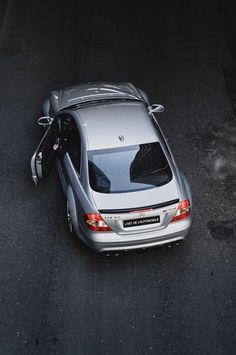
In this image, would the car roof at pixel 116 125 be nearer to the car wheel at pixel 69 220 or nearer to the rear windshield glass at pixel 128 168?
the rear windshield glass at pixel 128 168

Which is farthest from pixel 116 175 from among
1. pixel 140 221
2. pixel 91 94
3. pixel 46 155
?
pixel 91 94

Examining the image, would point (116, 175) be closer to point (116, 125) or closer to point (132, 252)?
point (116, 125)

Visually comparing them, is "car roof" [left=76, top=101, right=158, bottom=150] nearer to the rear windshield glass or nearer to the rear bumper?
the rear windshield glass

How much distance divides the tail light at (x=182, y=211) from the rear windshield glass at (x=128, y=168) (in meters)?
0.46

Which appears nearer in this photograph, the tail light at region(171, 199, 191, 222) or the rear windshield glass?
the tail light at region(171, 199, 191, 222)

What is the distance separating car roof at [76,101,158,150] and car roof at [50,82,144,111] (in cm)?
78

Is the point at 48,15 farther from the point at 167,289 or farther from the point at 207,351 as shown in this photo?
the point at 207,351

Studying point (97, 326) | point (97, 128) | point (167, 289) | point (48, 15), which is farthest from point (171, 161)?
point (48, 15)

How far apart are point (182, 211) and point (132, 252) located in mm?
1106

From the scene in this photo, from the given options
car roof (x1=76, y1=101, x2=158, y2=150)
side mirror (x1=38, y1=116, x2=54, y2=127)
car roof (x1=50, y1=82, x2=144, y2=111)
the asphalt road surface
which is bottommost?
the asphalt road surface

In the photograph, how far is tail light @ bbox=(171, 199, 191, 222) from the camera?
838 cm

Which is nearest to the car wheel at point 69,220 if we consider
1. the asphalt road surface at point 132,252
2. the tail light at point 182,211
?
the asphalt road surface at point 132,252

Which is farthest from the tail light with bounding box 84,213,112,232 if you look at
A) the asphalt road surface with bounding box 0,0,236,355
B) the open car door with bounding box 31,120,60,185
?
the open car door with bounding box 31,120,60,185

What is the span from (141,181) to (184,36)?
8.05m
